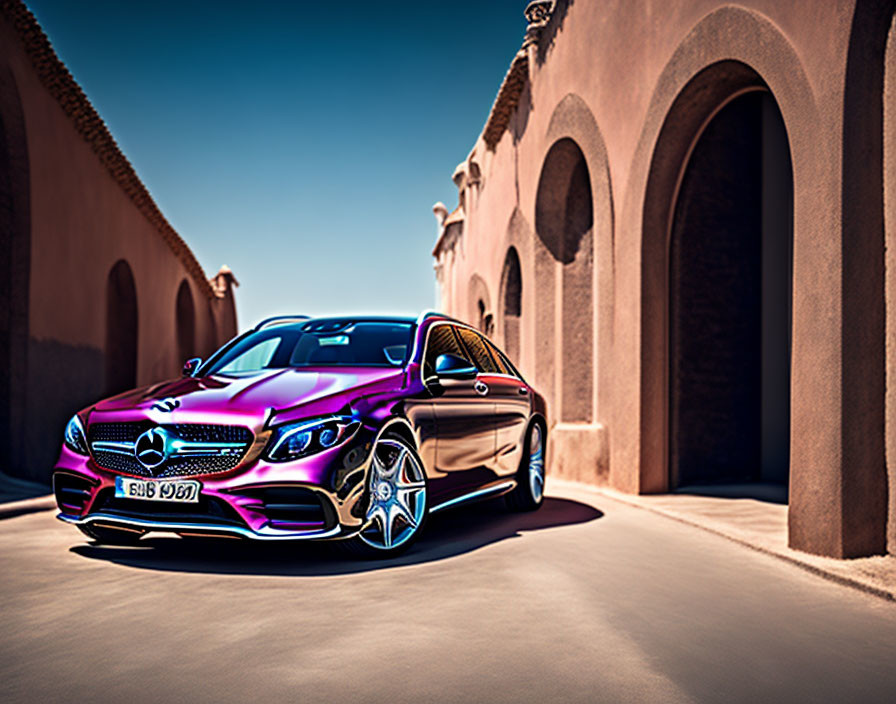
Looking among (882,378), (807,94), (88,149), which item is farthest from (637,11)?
(88,149)

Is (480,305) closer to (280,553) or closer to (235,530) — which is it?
(280,553)

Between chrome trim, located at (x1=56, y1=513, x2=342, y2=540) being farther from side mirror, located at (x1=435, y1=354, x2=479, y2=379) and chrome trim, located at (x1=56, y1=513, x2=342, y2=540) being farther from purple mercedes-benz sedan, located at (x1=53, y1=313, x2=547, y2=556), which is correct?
side mirror, located at (x1=435, y1=354, x2=479, y2=379)

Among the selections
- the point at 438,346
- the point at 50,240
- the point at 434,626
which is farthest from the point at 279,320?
the point at 50,240

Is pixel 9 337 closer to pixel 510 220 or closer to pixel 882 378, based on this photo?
pixel 510 220

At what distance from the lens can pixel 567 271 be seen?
13.2m

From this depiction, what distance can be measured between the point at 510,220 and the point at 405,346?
9.97 meters

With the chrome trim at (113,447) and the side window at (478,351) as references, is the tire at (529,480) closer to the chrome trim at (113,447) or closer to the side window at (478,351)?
the side window at (478,351)

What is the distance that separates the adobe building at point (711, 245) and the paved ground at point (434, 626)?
4.10 feet

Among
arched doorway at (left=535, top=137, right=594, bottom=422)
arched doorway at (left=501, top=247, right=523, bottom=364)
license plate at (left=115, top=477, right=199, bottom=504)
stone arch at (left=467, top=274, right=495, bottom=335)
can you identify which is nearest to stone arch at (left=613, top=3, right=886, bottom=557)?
license plate at (left=115, top=477, right=199, bottom=504)

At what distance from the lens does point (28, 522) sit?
6.52 metres

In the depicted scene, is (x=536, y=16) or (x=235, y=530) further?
(x=536, y=16)

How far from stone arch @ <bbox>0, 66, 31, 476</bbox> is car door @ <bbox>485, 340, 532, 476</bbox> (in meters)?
6.49

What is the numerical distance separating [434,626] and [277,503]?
1.29 metres

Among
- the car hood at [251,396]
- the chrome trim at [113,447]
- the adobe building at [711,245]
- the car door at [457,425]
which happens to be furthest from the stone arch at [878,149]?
the chrome trim at [113,447]
